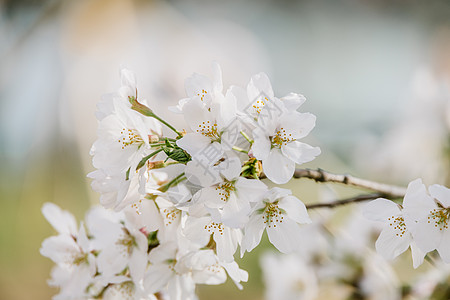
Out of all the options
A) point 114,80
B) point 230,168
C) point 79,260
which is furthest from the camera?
point 114,80

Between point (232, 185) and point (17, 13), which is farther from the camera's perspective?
point (17, 13)

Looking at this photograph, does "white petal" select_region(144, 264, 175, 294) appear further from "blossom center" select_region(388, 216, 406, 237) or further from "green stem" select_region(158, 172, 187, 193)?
"blossom center" select_region(388, 216, 406, 237)

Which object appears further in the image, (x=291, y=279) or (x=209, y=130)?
(x=291, y=279)

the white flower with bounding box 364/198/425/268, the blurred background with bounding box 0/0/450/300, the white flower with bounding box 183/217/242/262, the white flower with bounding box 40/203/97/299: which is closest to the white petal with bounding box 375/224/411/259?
the white flower with bounding box 364/198/425/268

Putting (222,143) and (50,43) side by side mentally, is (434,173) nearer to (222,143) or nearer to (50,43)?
(222,143)

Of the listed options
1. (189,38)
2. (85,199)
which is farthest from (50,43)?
(85,199)

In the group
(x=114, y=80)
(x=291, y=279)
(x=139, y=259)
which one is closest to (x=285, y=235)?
(x=139, y=259)

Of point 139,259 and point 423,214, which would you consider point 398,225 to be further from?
point 139,259
